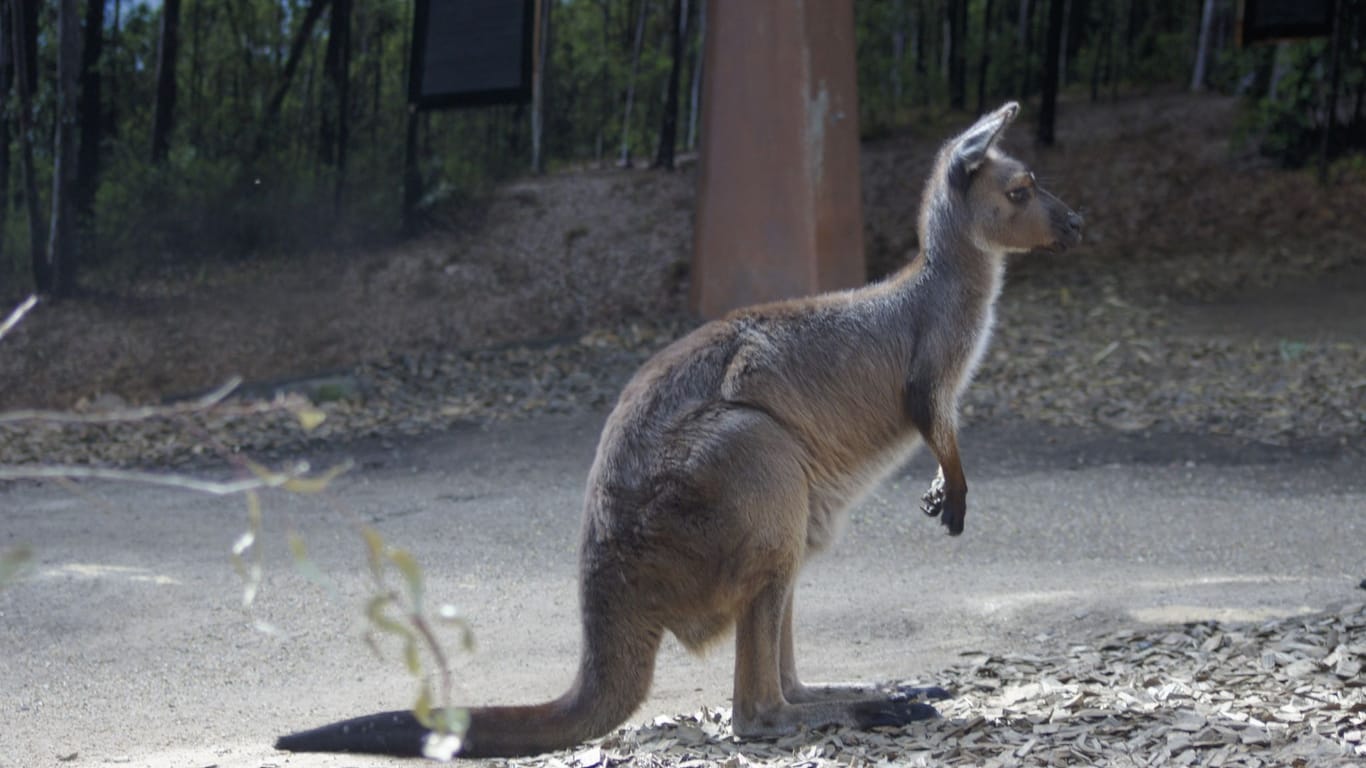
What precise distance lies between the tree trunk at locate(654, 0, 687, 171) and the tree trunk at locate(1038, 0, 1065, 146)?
19.1 ft

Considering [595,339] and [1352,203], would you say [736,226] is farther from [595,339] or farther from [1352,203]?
[1352,203]

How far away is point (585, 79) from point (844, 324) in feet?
Result: 27.6

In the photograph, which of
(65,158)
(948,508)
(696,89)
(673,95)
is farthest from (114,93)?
(948,508)

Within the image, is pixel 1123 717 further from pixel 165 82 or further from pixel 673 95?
pixel 673 95

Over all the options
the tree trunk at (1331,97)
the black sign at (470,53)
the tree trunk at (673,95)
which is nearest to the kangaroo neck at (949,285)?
the black sign at (470,53)

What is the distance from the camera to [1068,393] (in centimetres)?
1046

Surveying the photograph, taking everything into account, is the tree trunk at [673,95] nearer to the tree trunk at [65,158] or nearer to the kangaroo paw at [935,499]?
the tree trunk at [65,158]

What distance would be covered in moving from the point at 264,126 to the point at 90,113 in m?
1.36

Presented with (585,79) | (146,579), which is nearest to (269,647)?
(146,579)

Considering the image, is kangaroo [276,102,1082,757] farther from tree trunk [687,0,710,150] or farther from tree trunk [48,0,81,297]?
tree trunk [687,0,710,150]

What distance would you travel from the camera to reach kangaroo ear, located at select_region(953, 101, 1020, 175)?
195 inches

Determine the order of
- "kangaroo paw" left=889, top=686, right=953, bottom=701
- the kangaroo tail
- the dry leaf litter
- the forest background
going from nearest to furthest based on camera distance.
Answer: the dry leaf litter → the kangaroo tail → "kangaroo paw" left=889, top=686, right=953, bottom=701 → the forest background

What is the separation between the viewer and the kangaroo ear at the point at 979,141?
4.96m

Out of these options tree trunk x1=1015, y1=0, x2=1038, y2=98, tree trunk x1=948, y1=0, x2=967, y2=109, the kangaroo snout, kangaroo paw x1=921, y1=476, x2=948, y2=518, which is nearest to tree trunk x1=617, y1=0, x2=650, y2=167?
tree trunk x1=948, y1=0, x2=967, y2=109
